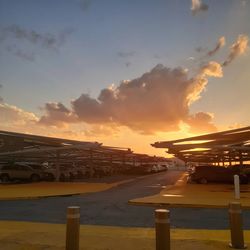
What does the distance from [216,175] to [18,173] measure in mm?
16977

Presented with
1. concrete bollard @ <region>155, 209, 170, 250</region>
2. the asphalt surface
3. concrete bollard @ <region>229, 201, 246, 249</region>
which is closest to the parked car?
the asphalt surface

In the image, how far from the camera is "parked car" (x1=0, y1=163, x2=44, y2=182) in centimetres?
3553

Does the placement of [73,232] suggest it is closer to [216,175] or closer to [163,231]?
[163,231]

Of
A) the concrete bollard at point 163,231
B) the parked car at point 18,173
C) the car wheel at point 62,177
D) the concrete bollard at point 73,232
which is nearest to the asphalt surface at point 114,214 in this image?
the concrete bollard at point 73,232

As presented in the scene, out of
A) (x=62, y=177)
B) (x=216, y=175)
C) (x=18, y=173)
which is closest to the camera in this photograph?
(x=216, y=175)

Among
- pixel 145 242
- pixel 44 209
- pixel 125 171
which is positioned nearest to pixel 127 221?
pixel 145 242

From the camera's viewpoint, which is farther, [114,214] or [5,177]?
[5,177]

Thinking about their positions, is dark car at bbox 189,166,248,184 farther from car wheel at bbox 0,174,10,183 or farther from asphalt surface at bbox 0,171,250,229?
car wheel at bbox 0,174,10,183

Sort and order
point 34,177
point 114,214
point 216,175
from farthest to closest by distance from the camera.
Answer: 1. point 34,177
2. point 216,175
3. point 114,214

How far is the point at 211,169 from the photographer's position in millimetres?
32719

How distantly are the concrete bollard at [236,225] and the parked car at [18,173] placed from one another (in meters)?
29.4

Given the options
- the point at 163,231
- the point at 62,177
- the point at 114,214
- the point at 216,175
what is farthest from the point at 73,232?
the point at 62,177

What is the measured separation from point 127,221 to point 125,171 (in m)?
46.7

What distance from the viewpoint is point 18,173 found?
35562 millimetres
